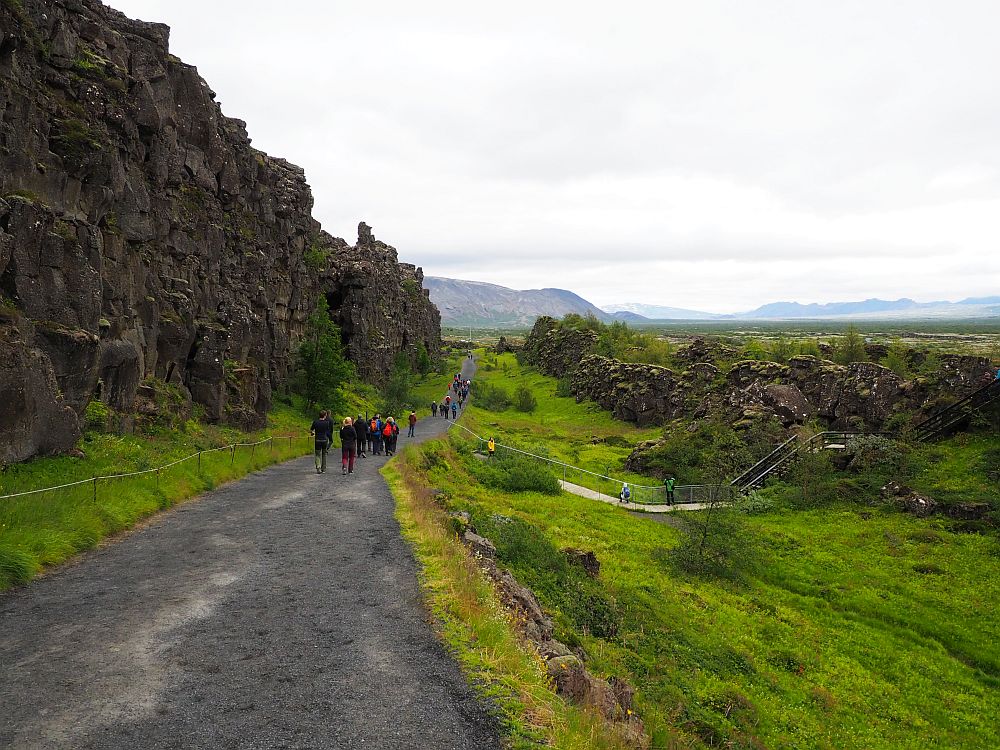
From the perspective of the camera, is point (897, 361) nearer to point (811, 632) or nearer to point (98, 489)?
point (811, 632)

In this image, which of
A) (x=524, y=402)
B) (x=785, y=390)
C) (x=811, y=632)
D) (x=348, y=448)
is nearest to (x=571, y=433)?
A: (x=524, y=402)

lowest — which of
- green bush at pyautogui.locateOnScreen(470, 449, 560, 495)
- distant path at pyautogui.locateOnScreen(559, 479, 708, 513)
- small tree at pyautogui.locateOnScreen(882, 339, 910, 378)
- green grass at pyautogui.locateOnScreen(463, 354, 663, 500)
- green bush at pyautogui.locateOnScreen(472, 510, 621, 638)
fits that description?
green grass at pyautogui.locateOnScreen(463, 354, 663, 500)

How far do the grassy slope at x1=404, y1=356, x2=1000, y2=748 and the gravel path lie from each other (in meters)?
5.00

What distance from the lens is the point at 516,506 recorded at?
32.5 meters

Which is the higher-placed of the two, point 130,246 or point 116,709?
point 130,246

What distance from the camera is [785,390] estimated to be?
47969mm

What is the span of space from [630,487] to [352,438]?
2235cm

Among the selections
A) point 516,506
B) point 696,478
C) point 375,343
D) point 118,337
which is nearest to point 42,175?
point 118,337

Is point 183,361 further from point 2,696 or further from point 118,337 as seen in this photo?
point 2,696

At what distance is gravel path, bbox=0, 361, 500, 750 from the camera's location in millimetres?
6757

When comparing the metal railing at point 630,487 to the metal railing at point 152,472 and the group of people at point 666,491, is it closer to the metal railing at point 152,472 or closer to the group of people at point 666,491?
the group of people at point 666,491

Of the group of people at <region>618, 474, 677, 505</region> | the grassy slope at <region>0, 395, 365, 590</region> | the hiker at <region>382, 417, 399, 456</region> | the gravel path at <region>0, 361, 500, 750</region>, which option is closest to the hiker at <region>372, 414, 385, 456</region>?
the hiker at <region>382, 417, 399, 456</region>

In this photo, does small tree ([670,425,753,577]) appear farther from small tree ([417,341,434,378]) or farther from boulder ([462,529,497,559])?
small tree ([417,341,434,378])

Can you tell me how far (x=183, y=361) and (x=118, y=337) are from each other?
23.7 feet
